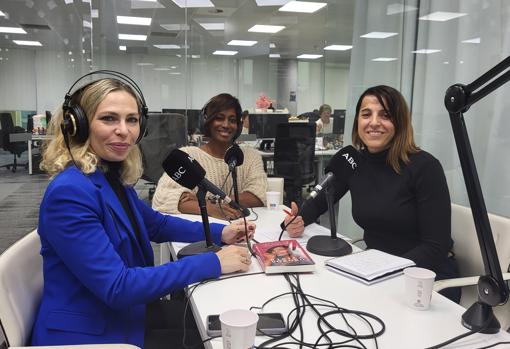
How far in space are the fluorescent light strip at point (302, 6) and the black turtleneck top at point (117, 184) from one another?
526 cm

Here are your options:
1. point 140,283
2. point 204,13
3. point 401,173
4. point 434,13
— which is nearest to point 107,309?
point 140,283

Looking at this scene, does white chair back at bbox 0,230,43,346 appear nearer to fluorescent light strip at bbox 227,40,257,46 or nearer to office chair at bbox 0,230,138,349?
office chair at bbox 0,230,138,349

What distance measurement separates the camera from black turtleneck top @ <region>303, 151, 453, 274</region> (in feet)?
5.22

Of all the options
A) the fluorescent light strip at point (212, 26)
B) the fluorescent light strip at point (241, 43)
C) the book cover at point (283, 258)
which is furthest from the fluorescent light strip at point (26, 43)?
A: the book cover at point (283, 258)

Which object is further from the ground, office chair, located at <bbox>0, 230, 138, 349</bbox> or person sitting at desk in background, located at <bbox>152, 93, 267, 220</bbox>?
person sitting at desk in background, located at <bbox>152, 93, 267, 220</bbox>

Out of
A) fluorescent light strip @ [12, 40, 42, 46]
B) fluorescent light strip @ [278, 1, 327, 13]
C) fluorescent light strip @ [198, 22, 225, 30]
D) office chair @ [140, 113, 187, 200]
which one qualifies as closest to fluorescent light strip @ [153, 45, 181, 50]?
fluorescent light strip @ [198, 22, 225, 30]

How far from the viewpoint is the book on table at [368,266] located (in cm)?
128

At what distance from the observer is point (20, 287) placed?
114 cm

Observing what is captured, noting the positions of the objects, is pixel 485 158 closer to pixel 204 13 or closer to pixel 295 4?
pixel 295 4

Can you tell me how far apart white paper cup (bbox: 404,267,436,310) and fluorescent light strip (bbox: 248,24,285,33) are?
253 inches

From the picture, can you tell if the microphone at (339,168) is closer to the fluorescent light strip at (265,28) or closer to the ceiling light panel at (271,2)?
the ceiling light panel at (271,2)

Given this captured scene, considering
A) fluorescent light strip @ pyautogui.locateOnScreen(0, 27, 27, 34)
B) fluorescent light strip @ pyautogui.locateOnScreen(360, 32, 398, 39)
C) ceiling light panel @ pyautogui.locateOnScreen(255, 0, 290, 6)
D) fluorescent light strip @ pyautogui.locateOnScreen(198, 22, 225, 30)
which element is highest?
ceiling light panel @ pyautogui.locateOnScreen(255, 0, 290, 6)

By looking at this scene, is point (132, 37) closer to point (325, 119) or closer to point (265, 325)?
point (325, 119)

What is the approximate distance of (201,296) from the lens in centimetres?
117
